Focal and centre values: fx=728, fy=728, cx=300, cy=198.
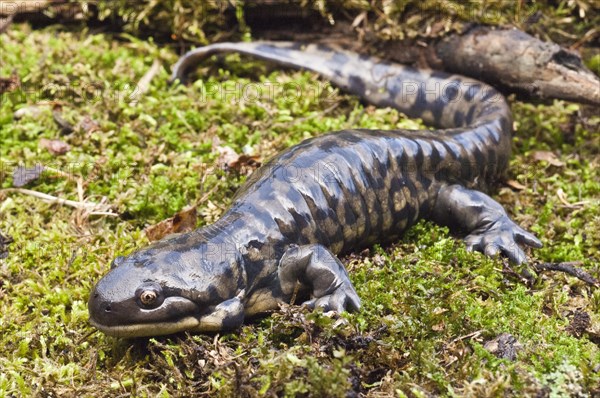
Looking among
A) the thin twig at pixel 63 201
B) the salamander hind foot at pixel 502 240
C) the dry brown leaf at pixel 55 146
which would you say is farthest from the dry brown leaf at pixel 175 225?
the salamander hind foot at pixel 502 240

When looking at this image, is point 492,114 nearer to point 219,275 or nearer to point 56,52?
point 219,275

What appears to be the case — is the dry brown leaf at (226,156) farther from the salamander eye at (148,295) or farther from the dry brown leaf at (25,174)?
the salamander eye at (148,295)

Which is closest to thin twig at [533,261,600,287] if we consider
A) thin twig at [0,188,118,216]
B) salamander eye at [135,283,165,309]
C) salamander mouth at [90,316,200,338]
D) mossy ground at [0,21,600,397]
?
mossy ground at [0,21,600,397]

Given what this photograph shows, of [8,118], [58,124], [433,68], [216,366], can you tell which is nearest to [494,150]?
[433,68]

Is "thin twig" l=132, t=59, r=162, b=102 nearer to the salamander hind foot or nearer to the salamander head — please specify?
the salamander head

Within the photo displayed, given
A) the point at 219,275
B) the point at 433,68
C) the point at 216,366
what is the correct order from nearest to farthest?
the point at 216,366, the point at 219,275, the point at 433,68

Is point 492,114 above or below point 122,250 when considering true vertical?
above

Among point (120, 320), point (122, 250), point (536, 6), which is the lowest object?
point (122, 250)

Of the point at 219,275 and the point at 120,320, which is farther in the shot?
the point at 219,275

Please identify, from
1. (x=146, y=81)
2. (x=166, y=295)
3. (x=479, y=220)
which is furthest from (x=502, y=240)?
(x=146, y=81)
